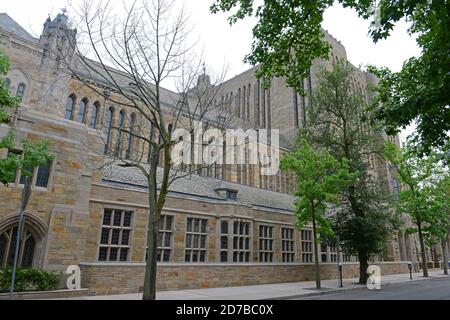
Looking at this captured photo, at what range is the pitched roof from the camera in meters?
26.7

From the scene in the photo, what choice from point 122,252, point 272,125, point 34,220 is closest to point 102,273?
point 122,252

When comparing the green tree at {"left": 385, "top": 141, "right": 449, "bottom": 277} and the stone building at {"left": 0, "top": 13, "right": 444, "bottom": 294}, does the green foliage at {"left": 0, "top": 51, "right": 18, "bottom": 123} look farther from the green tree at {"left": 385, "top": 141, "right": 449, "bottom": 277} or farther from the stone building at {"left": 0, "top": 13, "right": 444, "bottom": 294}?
the green tree at {"left": 385, "top": 141, "right": 449, "bottom": 277}

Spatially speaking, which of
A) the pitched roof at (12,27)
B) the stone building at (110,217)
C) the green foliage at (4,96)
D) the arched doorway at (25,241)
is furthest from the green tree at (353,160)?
the pitched roof at (12,27)

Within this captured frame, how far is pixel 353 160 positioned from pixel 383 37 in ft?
54.3

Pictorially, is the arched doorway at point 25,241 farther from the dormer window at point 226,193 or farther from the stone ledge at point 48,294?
the dormer window at point 226,193

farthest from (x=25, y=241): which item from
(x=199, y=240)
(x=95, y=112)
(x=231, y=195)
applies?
(x=95, y=112)

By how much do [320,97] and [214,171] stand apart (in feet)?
45.3

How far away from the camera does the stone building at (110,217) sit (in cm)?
1327

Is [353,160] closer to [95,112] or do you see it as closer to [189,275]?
[189,275]

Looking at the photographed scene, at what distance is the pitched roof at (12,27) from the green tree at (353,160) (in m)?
24.2

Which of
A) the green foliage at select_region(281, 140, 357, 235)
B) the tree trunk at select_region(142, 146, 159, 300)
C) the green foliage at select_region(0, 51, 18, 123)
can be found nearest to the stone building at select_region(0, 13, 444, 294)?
the green foliage at select_region(0, 51, 18, 123)

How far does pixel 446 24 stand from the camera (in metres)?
7.45

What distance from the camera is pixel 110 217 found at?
16016mm
